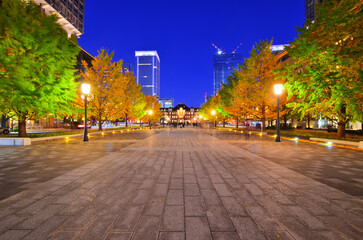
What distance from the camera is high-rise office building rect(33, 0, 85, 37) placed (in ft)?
146

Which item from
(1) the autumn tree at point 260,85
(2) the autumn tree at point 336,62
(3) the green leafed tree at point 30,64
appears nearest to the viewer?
(3) the green leafed tree at point 30,64

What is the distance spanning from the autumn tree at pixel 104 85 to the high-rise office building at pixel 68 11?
29.0 metres

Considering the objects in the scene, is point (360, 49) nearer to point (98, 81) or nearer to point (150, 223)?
point (150, 223)

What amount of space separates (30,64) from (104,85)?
15965mm

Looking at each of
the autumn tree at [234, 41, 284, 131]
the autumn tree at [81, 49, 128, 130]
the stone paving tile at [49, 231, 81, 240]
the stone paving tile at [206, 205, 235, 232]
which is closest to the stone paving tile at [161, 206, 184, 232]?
the stone paving tile at [206, 205, 235, 232]

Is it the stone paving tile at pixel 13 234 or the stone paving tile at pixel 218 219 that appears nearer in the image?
the stone paving tile at pixel 13 234

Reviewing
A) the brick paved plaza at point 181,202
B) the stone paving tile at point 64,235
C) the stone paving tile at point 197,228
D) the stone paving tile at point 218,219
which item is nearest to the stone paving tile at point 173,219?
the brick paved plaza at point 181,202

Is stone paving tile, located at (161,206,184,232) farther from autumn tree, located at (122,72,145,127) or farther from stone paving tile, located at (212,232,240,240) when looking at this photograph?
autumn tree, located at (122,72,145,127)

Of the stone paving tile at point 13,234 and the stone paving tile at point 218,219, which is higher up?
the stone paving tile at point 13,234

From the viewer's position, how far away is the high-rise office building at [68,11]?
1753 inches

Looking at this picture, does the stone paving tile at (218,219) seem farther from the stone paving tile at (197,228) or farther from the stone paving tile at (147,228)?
the stone paving tile at (147,228)

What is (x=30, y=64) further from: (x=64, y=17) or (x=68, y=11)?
(x=68, y=11)

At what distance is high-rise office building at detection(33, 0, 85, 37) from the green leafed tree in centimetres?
3880

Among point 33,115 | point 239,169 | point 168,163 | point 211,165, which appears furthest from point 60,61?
point 239,169
